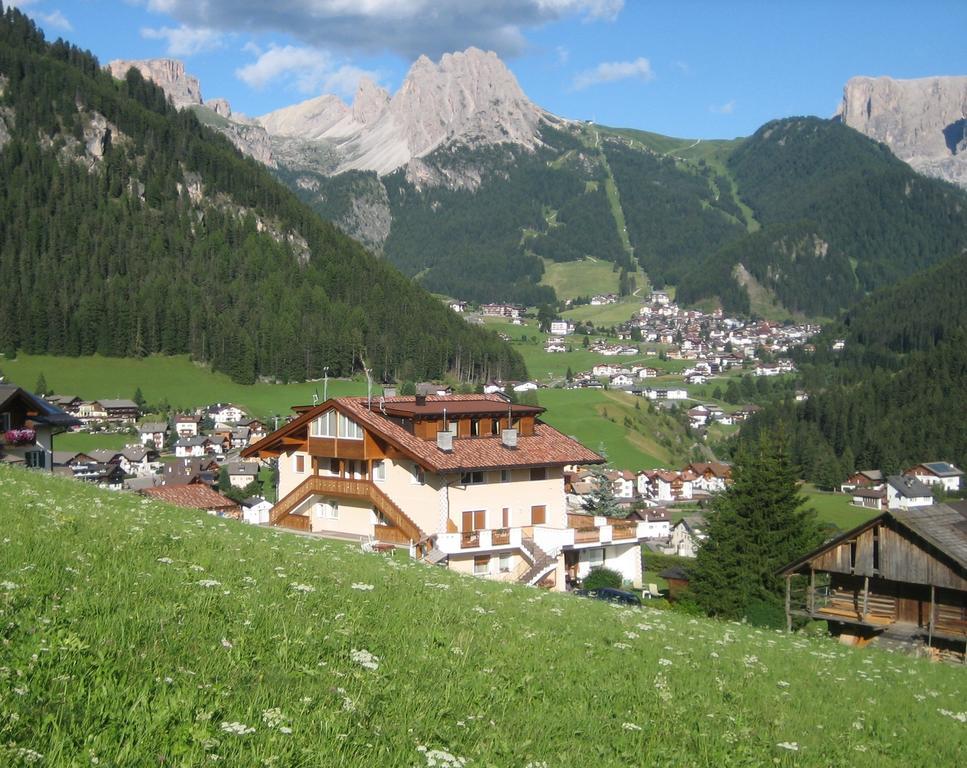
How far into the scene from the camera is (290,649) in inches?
386

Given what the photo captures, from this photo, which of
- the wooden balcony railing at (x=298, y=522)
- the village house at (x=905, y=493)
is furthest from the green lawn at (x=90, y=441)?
the village house at (x=905, y=493)

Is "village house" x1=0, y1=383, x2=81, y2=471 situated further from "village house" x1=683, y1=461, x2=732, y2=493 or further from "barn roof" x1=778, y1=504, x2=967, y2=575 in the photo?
"village house" x1=683, y1=461, x2=732, y2=493

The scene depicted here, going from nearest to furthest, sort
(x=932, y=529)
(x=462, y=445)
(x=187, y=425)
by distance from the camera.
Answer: (x=932, y=529), (x=462, y=445), (x=187, y=425)

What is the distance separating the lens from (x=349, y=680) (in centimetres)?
935

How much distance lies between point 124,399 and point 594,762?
181 metres

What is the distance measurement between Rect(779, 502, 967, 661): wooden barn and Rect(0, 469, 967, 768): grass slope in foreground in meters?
19.1

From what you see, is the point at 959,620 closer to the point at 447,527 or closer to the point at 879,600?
the point at 879,600

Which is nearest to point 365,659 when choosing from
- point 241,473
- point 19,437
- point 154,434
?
point 19,437

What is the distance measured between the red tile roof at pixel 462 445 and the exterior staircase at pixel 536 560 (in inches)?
145

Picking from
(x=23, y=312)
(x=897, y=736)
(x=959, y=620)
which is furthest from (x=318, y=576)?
(x=23, y=312)

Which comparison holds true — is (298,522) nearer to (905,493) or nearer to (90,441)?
(90,441)

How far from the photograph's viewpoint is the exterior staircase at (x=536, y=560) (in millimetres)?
42781

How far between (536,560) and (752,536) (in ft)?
37.2

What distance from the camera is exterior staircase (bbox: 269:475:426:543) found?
4359 centimetres
